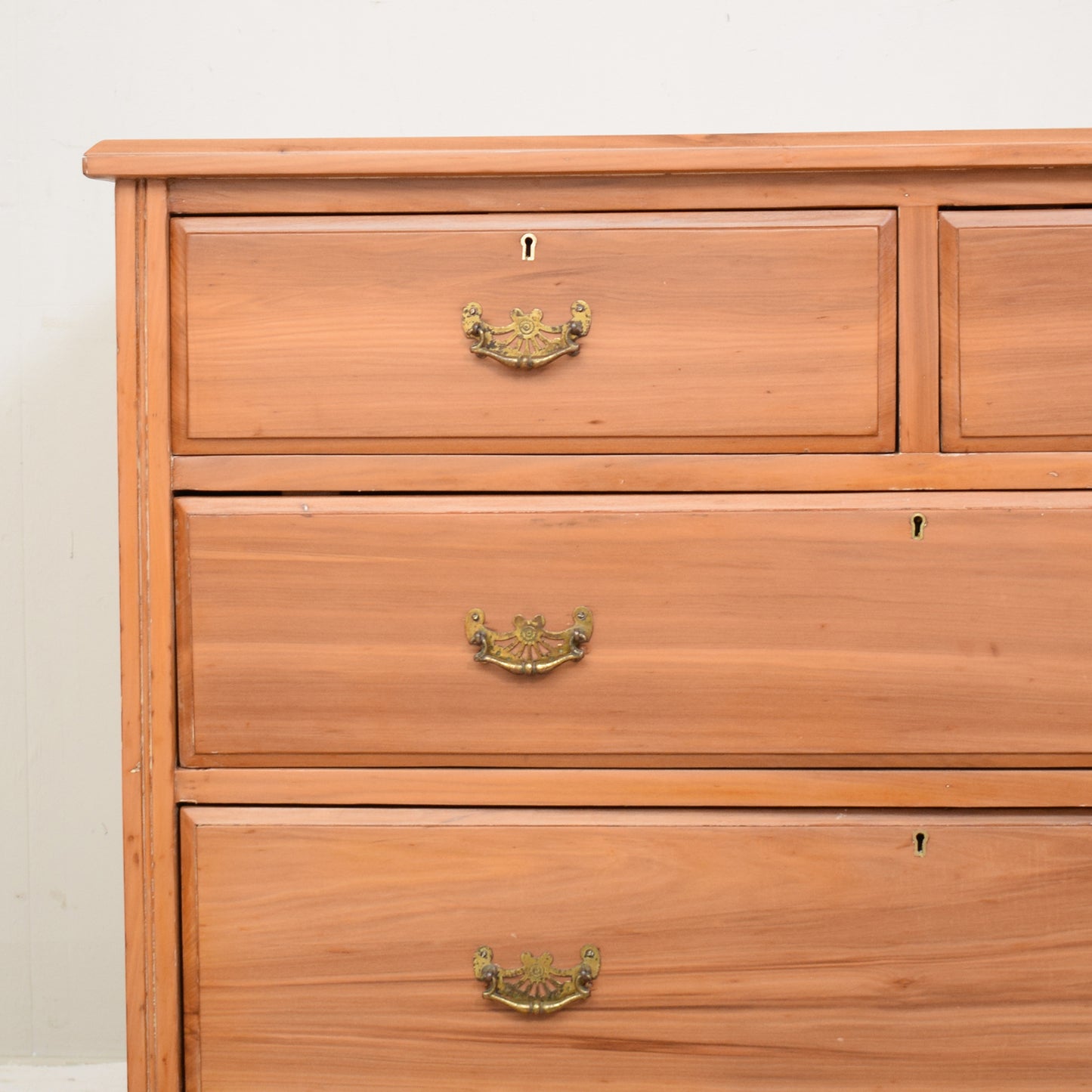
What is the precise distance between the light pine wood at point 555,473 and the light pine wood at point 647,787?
24cm

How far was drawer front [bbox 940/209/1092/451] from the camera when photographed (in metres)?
0.79

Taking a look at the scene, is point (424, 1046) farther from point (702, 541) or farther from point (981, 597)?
point (981, 597)

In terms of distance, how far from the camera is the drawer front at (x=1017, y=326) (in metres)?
0.79

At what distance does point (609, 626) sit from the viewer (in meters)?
0.81

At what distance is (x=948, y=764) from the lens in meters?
0.81

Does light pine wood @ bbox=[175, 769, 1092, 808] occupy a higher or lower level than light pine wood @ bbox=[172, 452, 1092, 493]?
lower

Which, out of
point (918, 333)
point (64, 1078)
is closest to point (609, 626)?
point (918, 333)

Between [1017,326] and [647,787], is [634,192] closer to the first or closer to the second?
[1017,326]

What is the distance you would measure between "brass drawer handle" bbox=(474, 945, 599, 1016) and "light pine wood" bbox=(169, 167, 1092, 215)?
64 cm

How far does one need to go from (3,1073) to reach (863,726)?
1.29m

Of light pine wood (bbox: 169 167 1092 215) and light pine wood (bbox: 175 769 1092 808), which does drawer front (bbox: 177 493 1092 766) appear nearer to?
light pine wood (bbox: 175 769 1092 808)

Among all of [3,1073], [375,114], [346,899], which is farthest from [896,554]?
[3,1073]

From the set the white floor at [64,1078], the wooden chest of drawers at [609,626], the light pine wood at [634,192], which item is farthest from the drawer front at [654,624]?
the white floor at [64,1078]

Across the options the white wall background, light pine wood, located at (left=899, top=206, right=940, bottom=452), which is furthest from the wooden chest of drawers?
the white wall background
